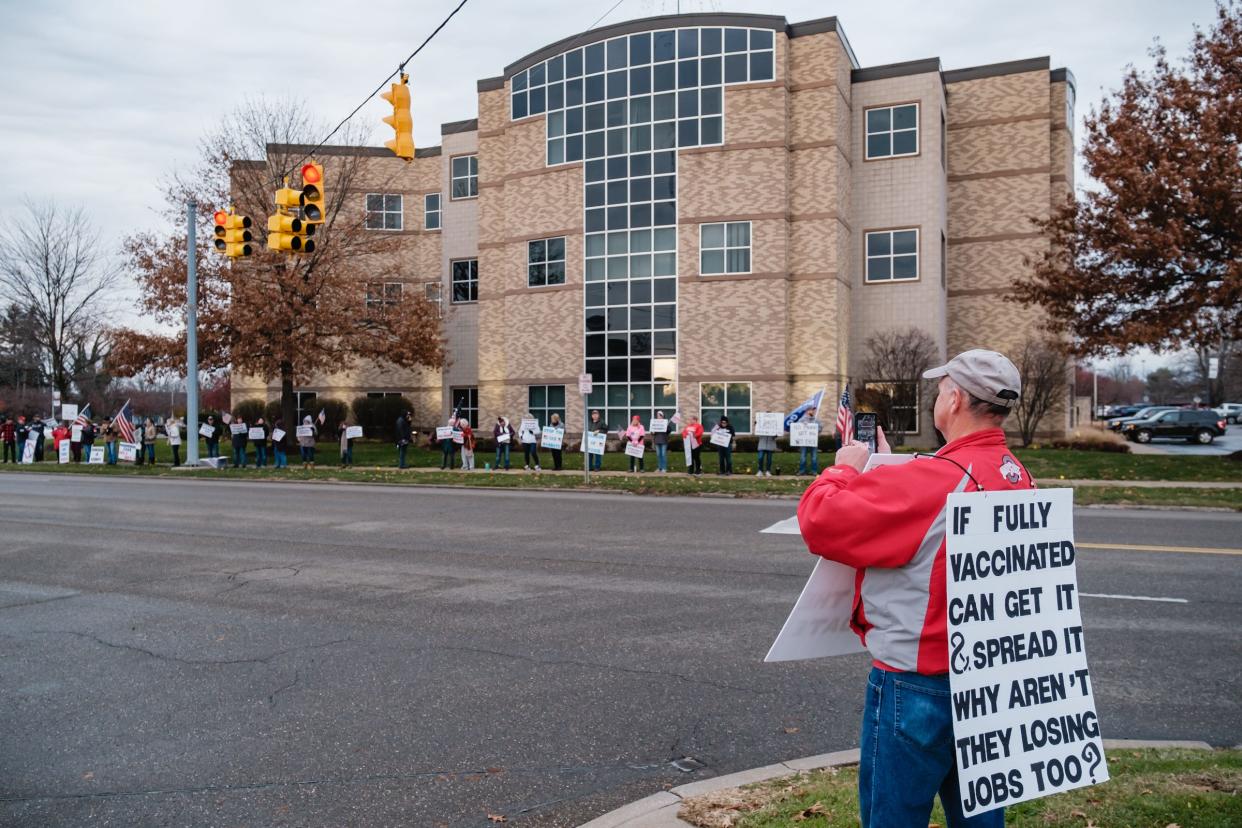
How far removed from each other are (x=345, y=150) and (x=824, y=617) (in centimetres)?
4178

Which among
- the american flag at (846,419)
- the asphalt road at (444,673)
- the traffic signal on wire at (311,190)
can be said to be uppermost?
the traffic signal on wire at (311,190)

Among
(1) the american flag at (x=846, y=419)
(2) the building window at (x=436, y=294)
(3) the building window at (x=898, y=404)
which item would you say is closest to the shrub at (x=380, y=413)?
(2) the building window at (x=436, y=294)

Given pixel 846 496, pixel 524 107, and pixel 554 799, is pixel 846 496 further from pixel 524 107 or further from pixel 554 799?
pixel 524 107

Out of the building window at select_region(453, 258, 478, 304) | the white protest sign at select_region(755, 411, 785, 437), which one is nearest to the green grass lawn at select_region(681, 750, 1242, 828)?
the white protest sign at select_region(755, 411, 785, 437)

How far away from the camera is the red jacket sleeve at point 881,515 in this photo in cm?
267

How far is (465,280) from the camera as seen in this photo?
1689 inches

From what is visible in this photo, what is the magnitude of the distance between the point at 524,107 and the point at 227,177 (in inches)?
477

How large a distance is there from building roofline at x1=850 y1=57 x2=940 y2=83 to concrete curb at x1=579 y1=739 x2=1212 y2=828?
33.5 metres

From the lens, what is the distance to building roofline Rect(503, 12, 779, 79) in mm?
33281

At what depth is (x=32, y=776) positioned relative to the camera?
15.7ft

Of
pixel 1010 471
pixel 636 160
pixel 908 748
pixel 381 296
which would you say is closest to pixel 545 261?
pixel 636 160

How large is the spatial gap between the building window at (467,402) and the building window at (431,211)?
27.3 ft

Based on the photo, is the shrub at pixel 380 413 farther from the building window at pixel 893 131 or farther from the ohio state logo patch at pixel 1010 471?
the ohio state logo patch at pixel 1010 471

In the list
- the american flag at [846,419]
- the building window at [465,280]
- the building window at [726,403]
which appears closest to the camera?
the american flag at [846,419]
